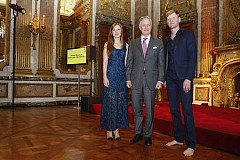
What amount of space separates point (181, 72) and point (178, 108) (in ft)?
1.20

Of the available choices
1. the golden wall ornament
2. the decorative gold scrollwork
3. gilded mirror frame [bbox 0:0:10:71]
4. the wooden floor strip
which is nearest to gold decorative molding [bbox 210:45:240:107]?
the decorative gold scrollwork

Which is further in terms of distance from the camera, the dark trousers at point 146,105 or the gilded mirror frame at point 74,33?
the gilded mirror frame at point 74,33

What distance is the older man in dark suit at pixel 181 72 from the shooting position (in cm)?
208

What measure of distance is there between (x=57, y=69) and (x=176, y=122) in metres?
4.83

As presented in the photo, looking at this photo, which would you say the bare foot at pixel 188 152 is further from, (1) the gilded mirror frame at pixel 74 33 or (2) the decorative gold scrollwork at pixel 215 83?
(1) the gilded mirror frame at pixel 74 33

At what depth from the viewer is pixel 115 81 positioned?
2494mm

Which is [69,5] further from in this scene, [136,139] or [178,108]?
[178,108]

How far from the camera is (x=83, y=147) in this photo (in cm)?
220

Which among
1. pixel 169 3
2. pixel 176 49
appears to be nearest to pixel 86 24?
pixel 169 3

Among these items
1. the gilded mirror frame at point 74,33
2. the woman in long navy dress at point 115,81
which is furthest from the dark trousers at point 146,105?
the gilded mirror frame at point 74,33

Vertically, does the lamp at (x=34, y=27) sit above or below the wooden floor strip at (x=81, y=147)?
above

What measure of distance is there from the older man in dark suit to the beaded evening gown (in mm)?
514

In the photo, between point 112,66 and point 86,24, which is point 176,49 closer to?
point 112,66

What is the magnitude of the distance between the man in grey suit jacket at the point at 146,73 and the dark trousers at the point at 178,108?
0.13 m
